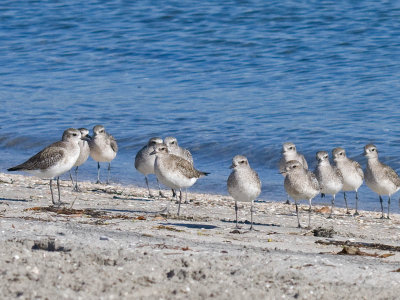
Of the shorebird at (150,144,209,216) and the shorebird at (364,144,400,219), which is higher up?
the shorebird at (150,144,209,216)

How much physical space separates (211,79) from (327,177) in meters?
11.4

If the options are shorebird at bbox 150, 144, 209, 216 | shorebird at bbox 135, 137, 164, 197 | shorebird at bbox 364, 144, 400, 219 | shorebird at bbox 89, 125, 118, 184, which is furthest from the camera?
shorebird at bbox 89, 125, 118, 184

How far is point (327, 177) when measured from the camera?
13.6 metres

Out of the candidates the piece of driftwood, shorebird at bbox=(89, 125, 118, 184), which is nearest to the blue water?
shorebird at bbox=(89, 125, 118, 184)

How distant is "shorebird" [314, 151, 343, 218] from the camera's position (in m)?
13.5

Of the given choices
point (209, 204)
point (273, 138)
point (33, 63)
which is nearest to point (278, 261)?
point (209, 204)

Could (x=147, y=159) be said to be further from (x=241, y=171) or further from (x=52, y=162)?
(x=241, y=171)

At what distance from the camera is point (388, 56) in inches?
992

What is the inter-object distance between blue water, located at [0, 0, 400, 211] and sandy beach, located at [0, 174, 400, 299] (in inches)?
183

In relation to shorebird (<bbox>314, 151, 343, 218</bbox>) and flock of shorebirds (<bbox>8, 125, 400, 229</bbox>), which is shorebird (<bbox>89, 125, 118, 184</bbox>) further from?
shorebird (<bbox>314, 151, 343, 218</bbox>)

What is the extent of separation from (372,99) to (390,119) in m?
1.59

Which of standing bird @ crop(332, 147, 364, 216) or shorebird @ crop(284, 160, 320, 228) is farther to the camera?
standing bird @ crop(332, 147, 364, 216)

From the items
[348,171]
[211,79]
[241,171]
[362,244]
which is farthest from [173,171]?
[211,79]

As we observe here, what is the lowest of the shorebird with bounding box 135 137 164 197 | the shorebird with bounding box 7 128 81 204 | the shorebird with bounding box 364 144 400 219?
the shorebird with bounding box 364 144 400 219
